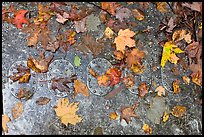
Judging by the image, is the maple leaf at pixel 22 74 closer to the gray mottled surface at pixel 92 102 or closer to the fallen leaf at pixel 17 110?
the gray mottled surface at pixel 92 102

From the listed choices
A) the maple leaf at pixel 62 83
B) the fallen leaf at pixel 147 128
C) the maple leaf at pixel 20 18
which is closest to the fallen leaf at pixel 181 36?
the fallen leaf at pixel 147 128

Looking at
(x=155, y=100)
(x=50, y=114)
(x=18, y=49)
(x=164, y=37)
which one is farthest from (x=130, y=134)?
(x=18, y=49)

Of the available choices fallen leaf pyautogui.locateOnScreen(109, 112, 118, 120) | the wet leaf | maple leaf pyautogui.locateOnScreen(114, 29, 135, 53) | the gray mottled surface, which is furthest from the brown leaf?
the wet leaf

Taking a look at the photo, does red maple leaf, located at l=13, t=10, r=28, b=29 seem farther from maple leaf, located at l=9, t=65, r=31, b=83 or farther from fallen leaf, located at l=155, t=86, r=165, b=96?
fallen leaf, located at l=155, t=86, r=165, b=96

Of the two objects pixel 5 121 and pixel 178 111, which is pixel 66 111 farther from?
pixel 178 111

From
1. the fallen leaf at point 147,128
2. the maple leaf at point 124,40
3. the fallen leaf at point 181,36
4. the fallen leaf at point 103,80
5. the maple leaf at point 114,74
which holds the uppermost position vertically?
the fallen leaf at point 181,36

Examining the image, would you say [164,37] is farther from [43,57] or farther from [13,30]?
[13,30]

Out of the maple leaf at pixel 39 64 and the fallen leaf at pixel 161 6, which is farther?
the fallen leaf at pixel 161 6
